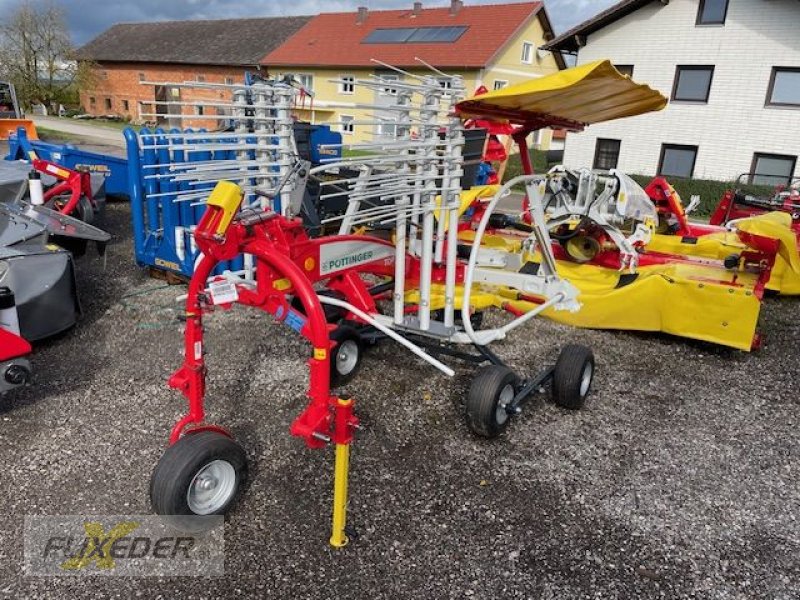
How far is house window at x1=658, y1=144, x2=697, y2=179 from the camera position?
61.7 feet

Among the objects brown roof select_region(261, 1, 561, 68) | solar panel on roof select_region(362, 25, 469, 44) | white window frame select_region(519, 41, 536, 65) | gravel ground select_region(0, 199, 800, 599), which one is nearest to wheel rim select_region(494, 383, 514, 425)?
gravel ground select_region(0, 199, 800, 599)

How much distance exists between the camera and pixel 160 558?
119 inches

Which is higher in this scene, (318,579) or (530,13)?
(530,13)

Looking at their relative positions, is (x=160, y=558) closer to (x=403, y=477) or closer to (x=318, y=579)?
(x=318, y=579)

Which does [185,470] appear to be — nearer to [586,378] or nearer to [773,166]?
[586,378]

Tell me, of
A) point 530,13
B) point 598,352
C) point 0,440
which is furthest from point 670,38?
point 0,440

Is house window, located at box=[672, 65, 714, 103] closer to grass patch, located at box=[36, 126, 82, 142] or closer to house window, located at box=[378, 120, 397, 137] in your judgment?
house window, located at box=[378, 120, 397, 137]

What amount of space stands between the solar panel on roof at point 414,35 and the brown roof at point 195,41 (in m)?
7.85

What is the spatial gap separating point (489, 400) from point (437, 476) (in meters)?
0.58

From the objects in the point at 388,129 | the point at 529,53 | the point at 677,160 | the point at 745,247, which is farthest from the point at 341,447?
the point at 529,53

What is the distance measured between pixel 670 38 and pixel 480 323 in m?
16.3

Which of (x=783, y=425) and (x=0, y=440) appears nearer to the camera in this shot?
(x=0, y=440)

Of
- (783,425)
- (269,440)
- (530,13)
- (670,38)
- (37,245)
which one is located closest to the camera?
(269,440)

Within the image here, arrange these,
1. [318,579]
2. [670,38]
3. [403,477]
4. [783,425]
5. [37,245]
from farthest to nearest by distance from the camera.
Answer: [670,38], [37,245], [783,425], [403,477], [318,579]
